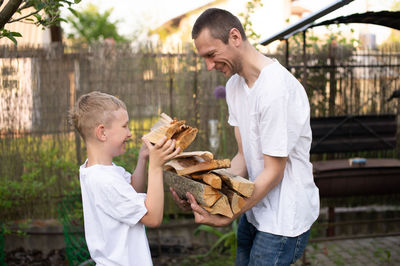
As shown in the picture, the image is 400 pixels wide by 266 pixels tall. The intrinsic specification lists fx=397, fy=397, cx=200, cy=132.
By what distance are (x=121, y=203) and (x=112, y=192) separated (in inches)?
2.6

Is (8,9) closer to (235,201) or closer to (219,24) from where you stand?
(219,24)

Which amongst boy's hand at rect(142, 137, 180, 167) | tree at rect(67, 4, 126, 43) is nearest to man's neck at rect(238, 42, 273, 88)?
boy's hand at rect(142, 137, 180, 167)

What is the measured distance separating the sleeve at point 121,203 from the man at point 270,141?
27cm

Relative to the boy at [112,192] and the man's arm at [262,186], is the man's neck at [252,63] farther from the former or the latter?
the boy at [112,192]

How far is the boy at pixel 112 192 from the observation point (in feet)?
6.00

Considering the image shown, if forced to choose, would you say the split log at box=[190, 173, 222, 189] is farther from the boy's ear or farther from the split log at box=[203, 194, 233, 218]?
the boy's ear

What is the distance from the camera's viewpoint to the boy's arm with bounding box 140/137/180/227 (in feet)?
5.97

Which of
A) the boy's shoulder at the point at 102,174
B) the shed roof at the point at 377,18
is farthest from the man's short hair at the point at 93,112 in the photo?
the shed roof at the point at 377,18

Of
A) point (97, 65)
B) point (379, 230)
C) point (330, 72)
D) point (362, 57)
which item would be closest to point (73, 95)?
point (97, 65)

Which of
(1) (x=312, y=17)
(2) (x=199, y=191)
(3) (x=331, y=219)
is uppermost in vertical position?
(1) (x=312, y=17)

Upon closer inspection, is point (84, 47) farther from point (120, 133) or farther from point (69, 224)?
point (120, 133)

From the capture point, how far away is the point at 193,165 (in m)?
1.96

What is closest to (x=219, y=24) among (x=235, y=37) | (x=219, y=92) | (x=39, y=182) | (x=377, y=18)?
(x=235, y=37)

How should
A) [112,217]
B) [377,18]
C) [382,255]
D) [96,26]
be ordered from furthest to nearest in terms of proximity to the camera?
[96,26], [382,255], [377,18], [112,217]
